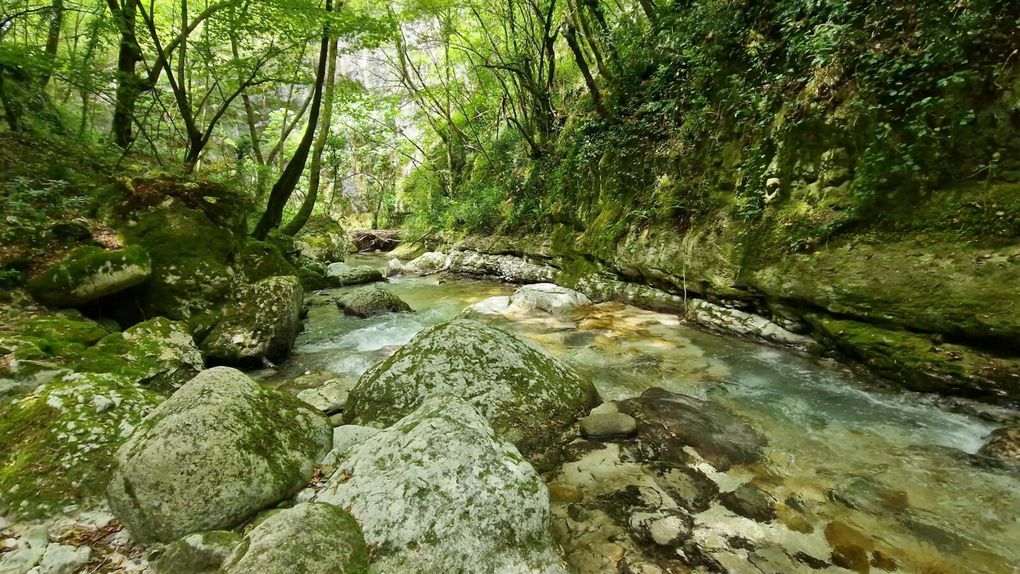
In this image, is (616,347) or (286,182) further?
(286,182)

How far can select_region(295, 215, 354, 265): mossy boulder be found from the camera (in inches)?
565

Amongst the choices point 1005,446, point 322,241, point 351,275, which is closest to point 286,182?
point 351,275

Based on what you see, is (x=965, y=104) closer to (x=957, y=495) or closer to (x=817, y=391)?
(x=817, y=391)

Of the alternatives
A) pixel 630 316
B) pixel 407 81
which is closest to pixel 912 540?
pixel 630 316

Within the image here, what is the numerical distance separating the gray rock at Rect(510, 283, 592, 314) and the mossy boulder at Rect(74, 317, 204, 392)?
4907 millimetres

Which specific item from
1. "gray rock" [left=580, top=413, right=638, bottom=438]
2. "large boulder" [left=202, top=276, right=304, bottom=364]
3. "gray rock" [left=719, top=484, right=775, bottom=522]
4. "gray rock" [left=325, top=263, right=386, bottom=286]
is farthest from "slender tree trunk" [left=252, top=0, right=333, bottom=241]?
"gray rock" [left=719, top=484, right=775, bottom=522]

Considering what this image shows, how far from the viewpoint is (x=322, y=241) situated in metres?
15.9

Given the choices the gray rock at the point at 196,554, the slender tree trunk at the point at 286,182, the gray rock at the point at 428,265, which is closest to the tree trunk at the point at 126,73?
the slender tree trunk at the point at 286,182

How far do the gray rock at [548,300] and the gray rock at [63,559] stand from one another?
6.19 metres

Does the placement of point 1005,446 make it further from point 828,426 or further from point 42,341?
point 42,341

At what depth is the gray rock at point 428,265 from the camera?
14.3 metres

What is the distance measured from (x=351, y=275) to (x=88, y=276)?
7684mm

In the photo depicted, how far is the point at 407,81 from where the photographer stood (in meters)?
17.9

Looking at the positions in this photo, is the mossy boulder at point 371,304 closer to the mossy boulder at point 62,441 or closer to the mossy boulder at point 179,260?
the mossy boulder at point 179,260
